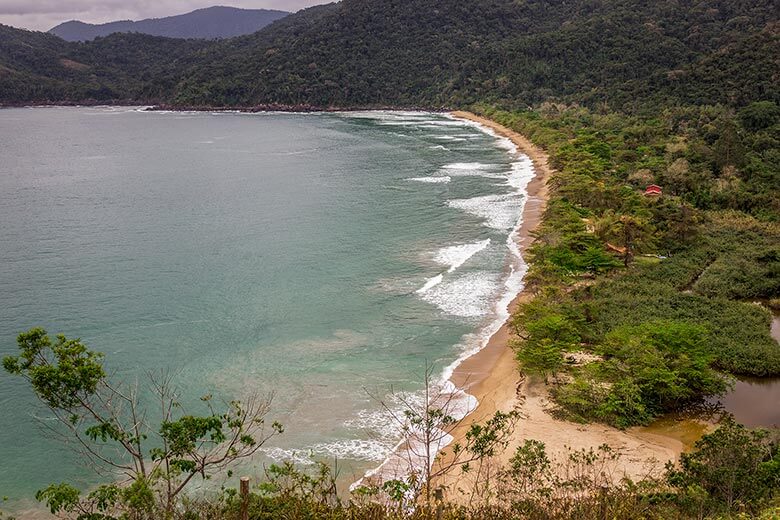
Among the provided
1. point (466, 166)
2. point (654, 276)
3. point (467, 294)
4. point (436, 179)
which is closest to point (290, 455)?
point (467, 294)

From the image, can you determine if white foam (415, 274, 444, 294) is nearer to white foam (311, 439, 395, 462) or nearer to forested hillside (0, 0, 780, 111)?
white foam (311, 439, 395, 462)

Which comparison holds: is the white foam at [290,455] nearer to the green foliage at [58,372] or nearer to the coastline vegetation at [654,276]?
the coastline vegetation at [654,276]

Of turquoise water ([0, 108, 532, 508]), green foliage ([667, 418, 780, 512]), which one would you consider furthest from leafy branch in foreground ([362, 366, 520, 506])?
green foliage ([667, 418, 780, 512])

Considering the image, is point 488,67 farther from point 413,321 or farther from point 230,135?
point 413,321

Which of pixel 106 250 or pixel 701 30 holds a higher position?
pixel 701 30

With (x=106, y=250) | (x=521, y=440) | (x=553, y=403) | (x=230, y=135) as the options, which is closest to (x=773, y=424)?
(x=553, y=403)

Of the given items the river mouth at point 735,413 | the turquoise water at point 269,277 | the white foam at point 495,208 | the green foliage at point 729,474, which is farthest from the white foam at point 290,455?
the white foam at point 495,208
